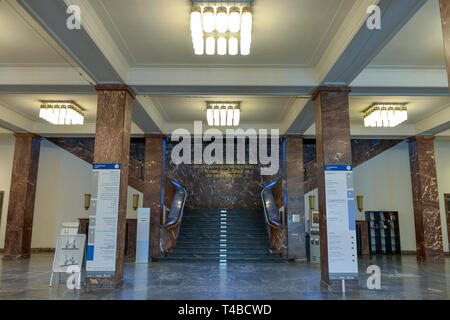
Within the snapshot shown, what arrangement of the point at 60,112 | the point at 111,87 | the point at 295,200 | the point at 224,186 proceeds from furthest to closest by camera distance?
the point at 224,186, the point at 295,200, the point at 60,112, the point at 111,87

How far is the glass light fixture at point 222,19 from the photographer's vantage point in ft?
16.1

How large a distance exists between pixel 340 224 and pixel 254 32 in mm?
3764

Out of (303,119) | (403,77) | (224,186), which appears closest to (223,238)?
(224,186)

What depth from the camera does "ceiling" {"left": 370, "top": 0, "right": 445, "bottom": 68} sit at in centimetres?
523

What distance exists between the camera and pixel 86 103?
940 centimetres

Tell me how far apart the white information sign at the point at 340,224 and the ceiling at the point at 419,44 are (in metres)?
2.24

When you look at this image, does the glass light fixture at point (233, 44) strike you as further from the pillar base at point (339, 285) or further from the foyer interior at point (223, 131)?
the pillar base at point (339, 285)

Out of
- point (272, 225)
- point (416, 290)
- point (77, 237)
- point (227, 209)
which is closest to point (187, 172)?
point (227, 209)

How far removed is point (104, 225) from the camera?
645 cm

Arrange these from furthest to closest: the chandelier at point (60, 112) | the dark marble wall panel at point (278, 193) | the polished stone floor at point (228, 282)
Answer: the dark marble wall panel at point (278, 193)
the chandelier at point (60, 112)
the polished stone floor at point (228, 282)

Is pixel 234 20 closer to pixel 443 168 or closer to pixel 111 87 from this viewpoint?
pixel 111 87

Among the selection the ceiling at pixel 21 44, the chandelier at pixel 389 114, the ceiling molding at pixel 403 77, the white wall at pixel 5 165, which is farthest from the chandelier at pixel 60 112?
the chandelier at pixel 389 114

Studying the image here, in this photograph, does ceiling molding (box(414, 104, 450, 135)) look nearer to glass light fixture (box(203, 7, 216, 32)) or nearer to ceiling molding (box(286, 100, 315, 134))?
ceiling molding (box(286, 100, 315, 134))

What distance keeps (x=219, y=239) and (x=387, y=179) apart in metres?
7.05
